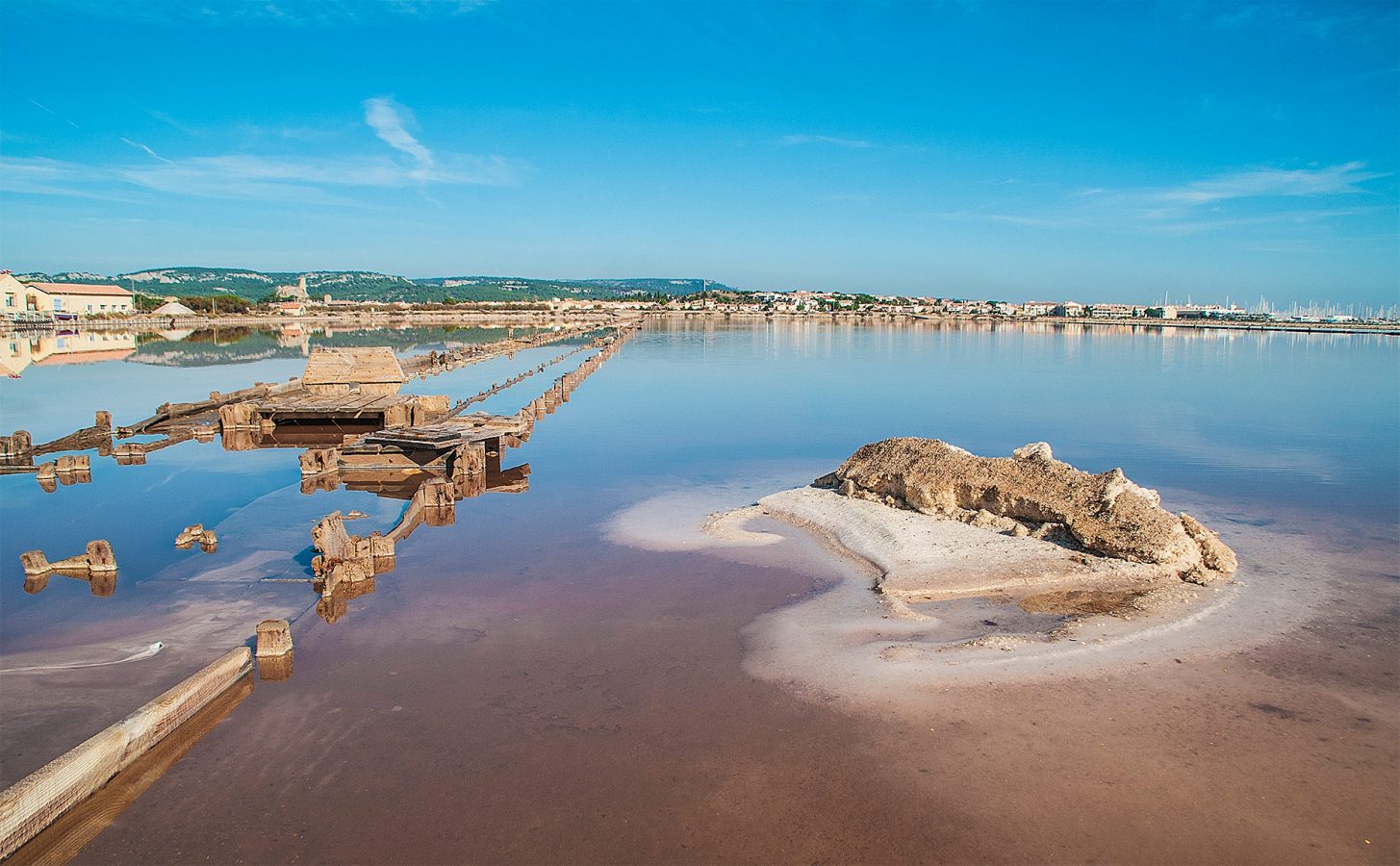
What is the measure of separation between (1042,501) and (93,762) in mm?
8409

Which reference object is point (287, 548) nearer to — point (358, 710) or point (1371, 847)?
point (358, 710)

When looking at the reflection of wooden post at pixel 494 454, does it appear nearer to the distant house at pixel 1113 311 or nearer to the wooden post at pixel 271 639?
the wooden post at pixel 271 639

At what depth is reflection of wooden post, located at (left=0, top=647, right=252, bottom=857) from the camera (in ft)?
13.7

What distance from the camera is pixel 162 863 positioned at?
166 inches

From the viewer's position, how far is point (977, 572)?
823 cm

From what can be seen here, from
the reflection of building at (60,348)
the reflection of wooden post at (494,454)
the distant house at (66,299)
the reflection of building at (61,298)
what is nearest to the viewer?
the reflection of wooden post at (494,454)

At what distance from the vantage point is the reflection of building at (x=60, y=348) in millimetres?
34866

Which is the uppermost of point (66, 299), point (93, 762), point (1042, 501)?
point (66, 299)

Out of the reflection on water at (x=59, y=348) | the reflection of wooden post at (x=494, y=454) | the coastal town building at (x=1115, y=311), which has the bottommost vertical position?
the reflection of wooden post at (x=494, y=454)

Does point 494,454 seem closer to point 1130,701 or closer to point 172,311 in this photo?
point 1130,701

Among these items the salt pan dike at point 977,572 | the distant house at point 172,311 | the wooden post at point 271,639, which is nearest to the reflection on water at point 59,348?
the distant house at point 172,311

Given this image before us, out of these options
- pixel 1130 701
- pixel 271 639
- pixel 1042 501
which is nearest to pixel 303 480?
pixel 271 639

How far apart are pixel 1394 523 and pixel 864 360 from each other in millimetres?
31127

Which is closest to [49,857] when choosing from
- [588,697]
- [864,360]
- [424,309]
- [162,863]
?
[162,863]
